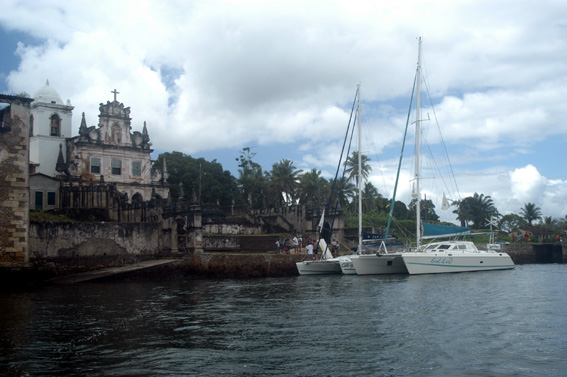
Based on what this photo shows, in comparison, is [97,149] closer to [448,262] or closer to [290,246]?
[290,246]

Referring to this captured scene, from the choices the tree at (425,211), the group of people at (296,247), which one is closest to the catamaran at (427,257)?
the group of people at (296,247)

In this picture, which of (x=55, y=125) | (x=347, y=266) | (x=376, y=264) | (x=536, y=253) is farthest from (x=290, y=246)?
(x=536, y=253)

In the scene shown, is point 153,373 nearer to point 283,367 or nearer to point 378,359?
point 283,367

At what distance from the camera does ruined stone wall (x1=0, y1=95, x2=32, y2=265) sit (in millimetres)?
27703

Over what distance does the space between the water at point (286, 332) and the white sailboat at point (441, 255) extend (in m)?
6.95

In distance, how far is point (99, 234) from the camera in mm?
33781

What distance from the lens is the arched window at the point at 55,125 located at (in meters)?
58.2

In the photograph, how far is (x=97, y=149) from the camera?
→ 181 feet

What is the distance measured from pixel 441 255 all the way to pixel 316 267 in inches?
327

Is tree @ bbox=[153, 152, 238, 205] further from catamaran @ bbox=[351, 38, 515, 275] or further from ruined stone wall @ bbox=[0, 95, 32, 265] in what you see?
ruined stone wall @ bbox=[0, 95, 32, 265]

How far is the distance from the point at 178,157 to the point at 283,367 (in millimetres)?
66591

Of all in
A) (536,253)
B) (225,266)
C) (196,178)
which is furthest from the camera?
(196,178)

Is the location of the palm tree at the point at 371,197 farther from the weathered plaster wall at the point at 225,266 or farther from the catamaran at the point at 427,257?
the weathered plaster wall at the point at 225,266

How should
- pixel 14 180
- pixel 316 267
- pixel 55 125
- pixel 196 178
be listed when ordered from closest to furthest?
pixel 14 180, pixel 316 267, pixel 55 125, pixel 196 178
